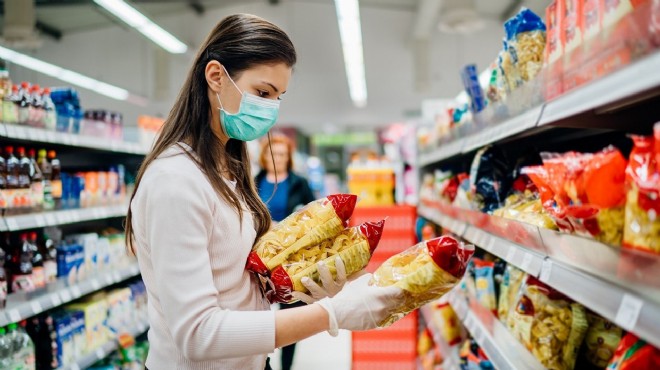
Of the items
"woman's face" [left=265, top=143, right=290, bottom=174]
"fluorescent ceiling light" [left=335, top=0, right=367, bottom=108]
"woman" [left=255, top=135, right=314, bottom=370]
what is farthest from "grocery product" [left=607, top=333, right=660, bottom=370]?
"fluorescent ceiling light" [left=335, top=0, right=367, bottom=108]

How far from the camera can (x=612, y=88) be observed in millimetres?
929

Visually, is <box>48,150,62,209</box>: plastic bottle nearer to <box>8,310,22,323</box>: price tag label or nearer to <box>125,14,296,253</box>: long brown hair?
<box>8,310,22,323</box>: price tag label

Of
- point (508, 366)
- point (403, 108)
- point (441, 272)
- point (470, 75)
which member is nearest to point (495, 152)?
point (470, 75)

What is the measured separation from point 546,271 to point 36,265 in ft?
8.12

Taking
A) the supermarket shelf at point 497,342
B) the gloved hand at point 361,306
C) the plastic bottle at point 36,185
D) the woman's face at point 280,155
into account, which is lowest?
the supermarket shelf at point 497,342

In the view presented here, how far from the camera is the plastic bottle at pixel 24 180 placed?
2.57 meters

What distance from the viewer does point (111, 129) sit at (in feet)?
11.7

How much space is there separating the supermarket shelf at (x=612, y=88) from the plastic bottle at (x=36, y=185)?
2.44 m

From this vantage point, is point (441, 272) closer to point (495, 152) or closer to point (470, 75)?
point (495, 152)

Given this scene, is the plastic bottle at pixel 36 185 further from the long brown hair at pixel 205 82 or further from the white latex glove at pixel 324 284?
the white latex glove at pixel 324 284

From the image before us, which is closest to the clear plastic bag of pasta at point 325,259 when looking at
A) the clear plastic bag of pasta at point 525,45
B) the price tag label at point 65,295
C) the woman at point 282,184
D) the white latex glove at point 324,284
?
the white latex glove at point 324,284

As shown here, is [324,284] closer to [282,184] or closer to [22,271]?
[22,271]

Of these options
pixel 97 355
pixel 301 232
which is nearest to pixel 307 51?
pixel 97 355

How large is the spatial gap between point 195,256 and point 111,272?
255cm
